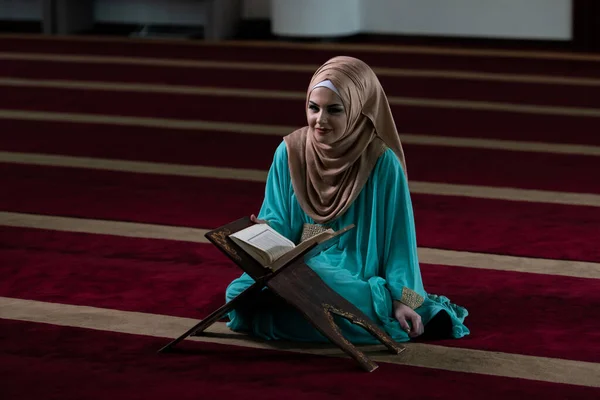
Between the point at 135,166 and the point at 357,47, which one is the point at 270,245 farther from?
the point at 357,47

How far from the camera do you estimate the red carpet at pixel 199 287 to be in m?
3.00

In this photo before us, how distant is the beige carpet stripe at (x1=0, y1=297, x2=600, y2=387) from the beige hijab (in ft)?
1.18

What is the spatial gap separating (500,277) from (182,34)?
7.04 metres

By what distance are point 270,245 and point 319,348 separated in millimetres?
343

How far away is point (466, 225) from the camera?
4.14 metres

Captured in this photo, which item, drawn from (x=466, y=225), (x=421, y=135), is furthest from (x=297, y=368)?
(x=421, y=135)

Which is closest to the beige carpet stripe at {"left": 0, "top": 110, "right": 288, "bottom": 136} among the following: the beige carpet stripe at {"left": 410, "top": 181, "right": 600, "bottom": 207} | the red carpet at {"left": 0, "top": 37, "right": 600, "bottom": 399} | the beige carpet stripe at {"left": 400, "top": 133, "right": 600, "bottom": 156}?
the red carpet at {"left": 0, "top": 37, "right": 600, "bottom": 399}

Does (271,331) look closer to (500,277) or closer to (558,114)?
(500,277)

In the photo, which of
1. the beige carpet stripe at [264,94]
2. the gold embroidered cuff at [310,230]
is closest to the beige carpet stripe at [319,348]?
the gold embroidered cuff at [310,230]

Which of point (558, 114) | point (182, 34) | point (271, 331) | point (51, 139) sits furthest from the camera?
point (182, 34)

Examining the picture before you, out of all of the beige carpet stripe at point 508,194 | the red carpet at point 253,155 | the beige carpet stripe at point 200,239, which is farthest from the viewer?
the red carpet at point 253,155

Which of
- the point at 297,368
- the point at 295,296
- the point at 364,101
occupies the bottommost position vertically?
the point at 297,368

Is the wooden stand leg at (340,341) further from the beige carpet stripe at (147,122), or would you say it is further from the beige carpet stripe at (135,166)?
the beige carpet stripe at (147,122)

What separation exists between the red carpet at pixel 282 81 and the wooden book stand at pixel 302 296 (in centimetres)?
421
